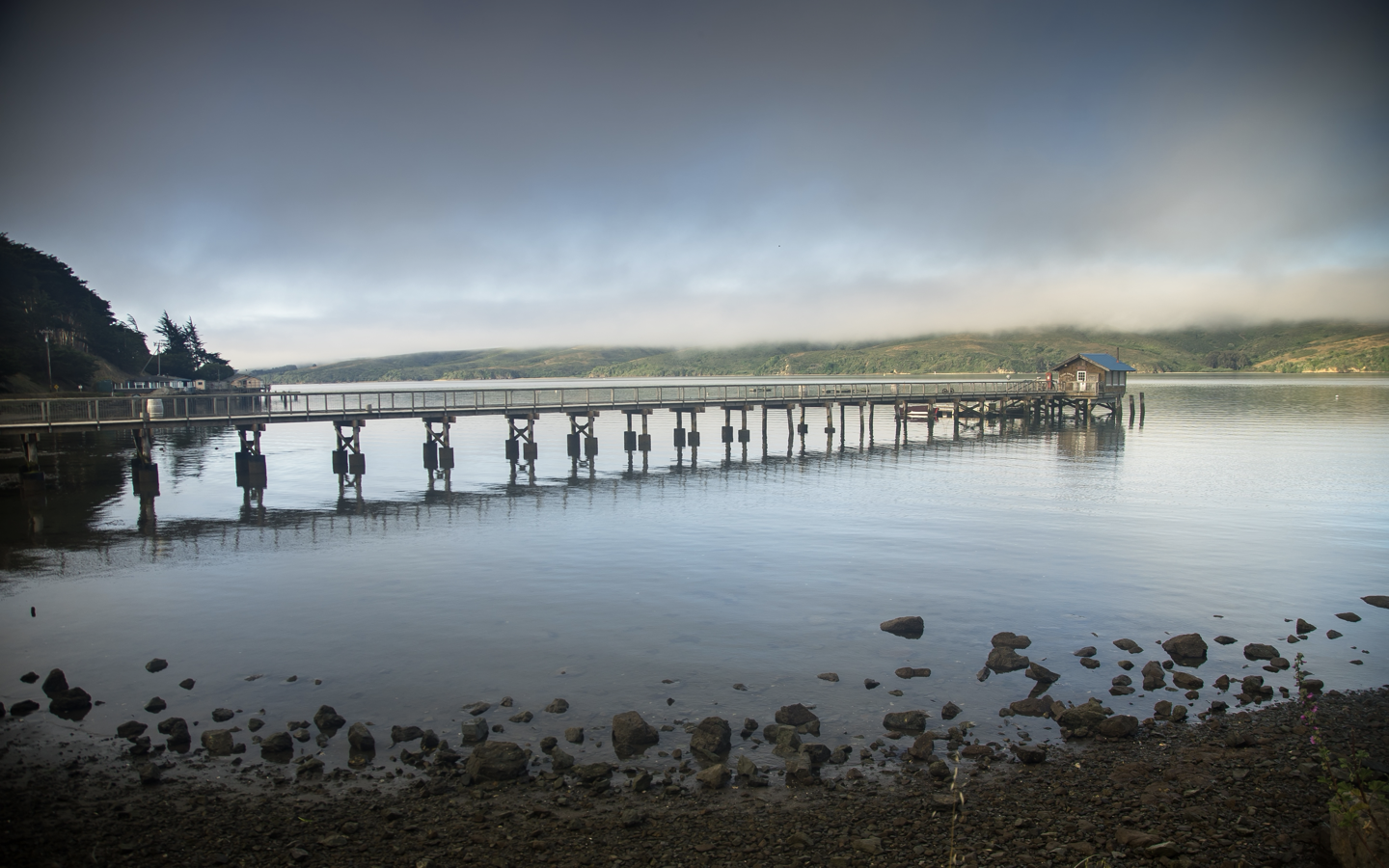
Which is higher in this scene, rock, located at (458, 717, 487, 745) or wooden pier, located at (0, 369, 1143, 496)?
wooden pier, located at (0, 369, 1143, 496)

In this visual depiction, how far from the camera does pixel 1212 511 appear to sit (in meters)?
33.4

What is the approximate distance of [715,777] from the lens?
35.6ft

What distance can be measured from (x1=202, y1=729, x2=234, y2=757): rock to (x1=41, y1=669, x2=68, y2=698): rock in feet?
13.9

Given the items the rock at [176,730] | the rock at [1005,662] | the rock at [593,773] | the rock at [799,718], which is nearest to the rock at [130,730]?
the rock at [176,730]

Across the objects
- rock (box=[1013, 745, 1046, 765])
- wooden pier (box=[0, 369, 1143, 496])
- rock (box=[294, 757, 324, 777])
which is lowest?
rock (box=[1013, 745, 1046, 765])

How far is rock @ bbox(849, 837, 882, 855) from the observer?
9.02 m

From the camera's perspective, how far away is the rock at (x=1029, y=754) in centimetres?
1140

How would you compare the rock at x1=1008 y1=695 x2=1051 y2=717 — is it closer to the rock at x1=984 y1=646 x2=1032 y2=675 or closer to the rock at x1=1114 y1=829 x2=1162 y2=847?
the rock at x1=984 y1=646 x2=1032 y2=675

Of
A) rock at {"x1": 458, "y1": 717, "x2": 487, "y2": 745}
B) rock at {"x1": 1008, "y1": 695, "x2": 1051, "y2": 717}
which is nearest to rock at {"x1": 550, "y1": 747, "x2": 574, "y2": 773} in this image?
rock at {"x1": 458, "y1": 717, "x2": 487, "y2": 745}

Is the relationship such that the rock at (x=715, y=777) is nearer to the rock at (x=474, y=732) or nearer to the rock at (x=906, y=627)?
the rock at (x=474, y=732)

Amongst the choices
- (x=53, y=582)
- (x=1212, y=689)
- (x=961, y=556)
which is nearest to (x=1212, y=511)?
(x=961, y=556)

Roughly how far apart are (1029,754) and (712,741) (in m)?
4.50

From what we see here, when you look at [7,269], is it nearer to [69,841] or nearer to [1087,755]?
[69,841]

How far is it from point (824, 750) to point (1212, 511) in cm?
2919
